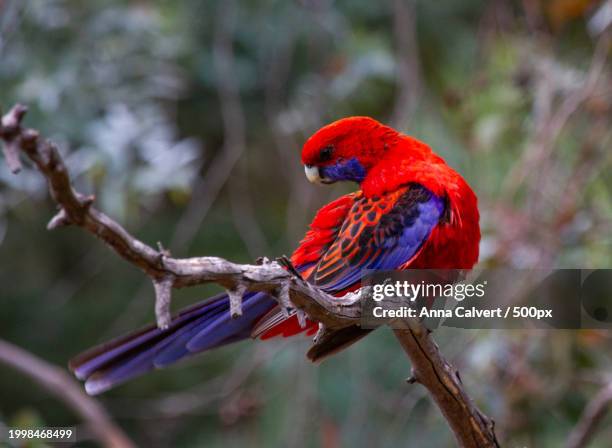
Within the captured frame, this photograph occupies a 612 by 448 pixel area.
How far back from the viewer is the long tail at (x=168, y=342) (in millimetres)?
2387

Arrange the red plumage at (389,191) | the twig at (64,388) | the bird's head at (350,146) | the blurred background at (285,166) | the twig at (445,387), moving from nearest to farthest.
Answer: the twig at (445,387) → the red plumage at (389,191) → the bird's head at (350,146) → the twig at (64,388) → the blurred background at (285,166)

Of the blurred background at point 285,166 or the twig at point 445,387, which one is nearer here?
the twig at point 445,387

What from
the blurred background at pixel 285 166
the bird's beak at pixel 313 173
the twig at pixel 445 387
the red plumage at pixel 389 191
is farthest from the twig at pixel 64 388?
the twig at pixel 445 387

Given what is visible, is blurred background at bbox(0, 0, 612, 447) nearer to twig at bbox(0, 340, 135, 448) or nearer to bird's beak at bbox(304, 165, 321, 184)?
twig at bbox(0, 340, 135, 448)

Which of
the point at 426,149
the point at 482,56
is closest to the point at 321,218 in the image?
the point at 426,149

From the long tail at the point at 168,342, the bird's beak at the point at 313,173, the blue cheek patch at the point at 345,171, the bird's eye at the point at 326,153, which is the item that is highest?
the bird's eye at the point at 326,153

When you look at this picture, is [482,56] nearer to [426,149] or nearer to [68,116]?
[426,149]

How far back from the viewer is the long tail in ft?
7.83

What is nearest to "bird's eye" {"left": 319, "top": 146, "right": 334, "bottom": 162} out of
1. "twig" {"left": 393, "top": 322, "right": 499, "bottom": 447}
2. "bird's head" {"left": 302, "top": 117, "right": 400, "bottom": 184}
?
"bird's head" {"left": 302, "top": 117, "right": 400, "bottom": 184}

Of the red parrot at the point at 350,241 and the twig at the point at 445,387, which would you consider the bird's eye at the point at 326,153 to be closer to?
the red parrot at the point at 350,241

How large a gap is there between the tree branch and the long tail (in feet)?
1.63

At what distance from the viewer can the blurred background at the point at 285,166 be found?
151 inches

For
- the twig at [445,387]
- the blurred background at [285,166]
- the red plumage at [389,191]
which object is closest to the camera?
the twig at [445,387]

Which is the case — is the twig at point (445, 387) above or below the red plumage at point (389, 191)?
below
